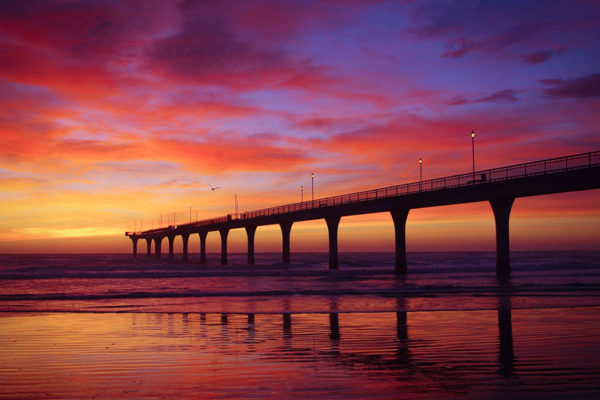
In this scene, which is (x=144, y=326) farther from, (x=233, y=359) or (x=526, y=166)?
(x=526, y=166)

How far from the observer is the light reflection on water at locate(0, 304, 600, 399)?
8594mm

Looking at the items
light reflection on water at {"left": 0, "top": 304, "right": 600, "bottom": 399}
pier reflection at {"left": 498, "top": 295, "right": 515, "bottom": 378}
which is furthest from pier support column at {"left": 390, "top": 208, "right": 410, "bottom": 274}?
light reflection on water at {"left": 0, "top": 304, "right": 600, "bottom": 399}

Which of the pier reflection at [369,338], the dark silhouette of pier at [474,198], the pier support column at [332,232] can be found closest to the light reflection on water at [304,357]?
the pier reflection at [369,338]

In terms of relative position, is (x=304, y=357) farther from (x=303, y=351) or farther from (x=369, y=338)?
(x=369, y=338)

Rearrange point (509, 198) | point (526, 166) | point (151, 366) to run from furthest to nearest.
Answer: point (509, 198) → point (526, 166) → point (151, 366)

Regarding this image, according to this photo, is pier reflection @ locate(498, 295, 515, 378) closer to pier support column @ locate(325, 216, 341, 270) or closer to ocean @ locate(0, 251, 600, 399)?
ocean @ locate(0, 251, 600, 399)

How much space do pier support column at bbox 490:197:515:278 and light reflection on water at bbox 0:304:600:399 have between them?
2873 cm

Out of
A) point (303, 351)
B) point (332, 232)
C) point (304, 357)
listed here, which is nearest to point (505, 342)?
point (303, 351)

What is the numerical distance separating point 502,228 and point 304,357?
38.6 meters

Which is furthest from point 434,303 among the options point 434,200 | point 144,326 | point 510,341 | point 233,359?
point 434,200

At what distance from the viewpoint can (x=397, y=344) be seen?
1274cm

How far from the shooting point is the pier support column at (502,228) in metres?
45.5

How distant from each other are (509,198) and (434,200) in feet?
27.7

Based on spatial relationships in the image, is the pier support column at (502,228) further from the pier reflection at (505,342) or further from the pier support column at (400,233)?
the pier reflection at (505,342)
